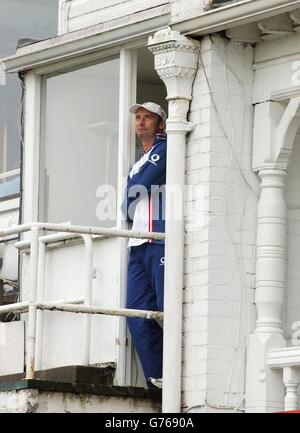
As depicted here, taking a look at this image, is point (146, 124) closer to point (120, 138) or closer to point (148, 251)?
point (120, 138)

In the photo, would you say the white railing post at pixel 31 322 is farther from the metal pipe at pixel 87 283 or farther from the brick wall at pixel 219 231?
the brick wall at pixel 219 231

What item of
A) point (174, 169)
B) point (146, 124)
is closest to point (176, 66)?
point (174, 169)

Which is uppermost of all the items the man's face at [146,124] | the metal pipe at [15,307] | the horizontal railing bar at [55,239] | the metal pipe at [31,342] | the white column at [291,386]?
the man's face at [146,124]

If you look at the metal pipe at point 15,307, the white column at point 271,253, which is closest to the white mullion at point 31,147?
the metal pipe at point 15,307

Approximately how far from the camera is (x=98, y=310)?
1852cm

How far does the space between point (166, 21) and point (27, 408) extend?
3200 millimetres

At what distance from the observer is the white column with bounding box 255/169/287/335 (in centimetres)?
1822

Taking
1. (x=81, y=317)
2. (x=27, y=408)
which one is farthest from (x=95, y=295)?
(x=27, y=408)

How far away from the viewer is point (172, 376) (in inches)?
719

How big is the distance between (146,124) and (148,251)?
1.05 meters

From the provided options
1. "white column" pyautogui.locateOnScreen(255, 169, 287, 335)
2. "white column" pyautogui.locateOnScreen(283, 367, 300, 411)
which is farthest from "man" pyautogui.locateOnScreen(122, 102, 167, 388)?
"white column" pyautogui.locateOnScreen(283, 367, 300, 411)

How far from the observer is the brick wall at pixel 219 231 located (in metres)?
18.1

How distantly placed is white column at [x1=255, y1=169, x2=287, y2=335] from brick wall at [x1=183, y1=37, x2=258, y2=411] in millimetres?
97

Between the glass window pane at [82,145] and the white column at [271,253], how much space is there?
171 cm
